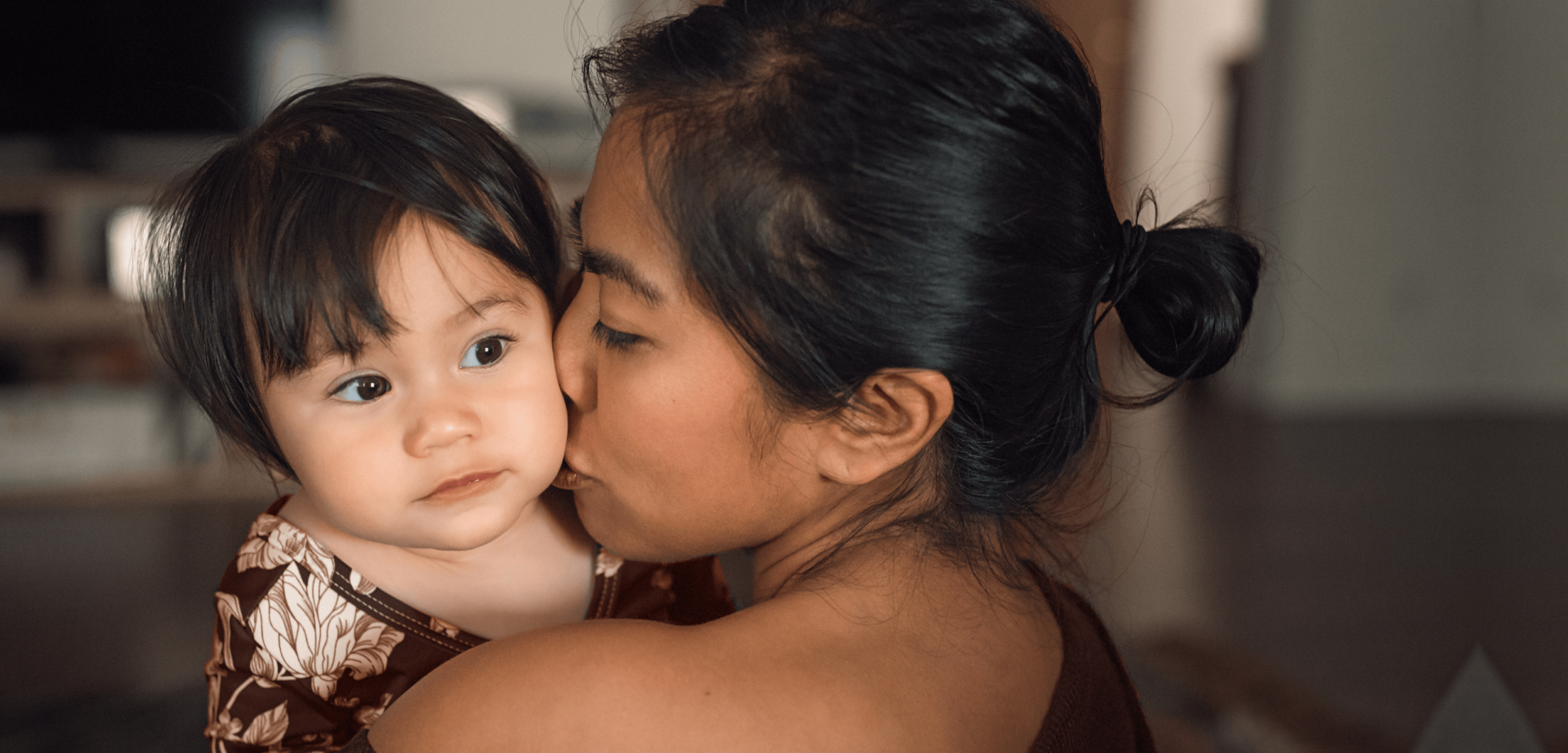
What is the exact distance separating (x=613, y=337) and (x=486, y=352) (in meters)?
0.12

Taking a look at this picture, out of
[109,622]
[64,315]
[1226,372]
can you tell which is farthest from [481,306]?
[1226,372]

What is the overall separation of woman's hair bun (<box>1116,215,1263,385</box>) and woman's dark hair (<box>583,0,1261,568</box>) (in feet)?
0.25

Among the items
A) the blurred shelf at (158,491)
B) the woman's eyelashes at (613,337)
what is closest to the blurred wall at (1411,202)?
the blurred shelf at (158,491)

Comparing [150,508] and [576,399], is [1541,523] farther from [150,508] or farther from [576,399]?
[150,508]

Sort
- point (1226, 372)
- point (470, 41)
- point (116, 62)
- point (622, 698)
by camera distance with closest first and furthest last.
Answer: point (622, 698), point (116, 62), point (470, 41), point (1226, 372)

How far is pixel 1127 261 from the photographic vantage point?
78 cm

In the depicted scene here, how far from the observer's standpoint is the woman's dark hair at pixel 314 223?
745 mm

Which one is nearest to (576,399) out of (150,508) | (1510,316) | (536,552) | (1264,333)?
(536,552)

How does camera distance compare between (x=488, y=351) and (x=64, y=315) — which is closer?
(x=488, y=351)

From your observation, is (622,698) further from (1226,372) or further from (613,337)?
(1226,372)

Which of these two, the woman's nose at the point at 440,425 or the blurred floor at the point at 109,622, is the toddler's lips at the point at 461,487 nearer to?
the woman's nose at the point at 440,425

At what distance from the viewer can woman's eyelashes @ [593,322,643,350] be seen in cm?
72

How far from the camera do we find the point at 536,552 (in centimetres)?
92

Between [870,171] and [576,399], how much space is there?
0.29 m
